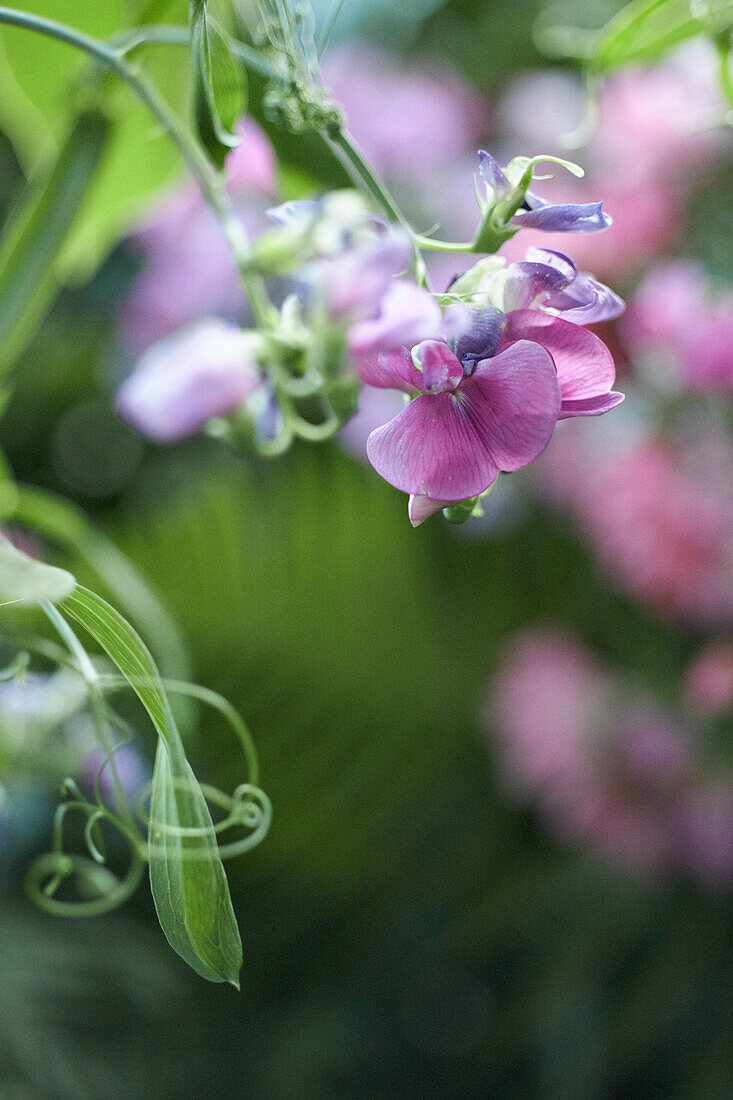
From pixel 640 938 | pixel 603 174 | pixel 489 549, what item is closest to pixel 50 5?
pixel 603 174

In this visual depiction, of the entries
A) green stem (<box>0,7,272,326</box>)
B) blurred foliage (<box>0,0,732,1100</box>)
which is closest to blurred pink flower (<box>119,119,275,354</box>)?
blurred foliage (<box>0,0,732,1100</box>)

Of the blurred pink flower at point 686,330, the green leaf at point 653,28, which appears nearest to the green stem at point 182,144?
the green leaf at point 653,28

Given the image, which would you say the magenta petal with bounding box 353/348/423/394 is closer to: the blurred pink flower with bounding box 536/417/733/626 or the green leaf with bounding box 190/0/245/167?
the green leaf with bounding box 190/0/245/167

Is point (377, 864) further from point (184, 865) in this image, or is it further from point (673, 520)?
point (184, 865)

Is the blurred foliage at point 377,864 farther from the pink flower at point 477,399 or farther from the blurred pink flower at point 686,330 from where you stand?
the pink flower at point 477,399

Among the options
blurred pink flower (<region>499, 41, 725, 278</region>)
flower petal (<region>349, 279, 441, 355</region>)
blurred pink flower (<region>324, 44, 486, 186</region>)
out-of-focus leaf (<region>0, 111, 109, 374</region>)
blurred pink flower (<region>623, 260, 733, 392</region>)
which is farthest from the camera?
blurred pink flower (<region>324, 44, 486, 186</region>)

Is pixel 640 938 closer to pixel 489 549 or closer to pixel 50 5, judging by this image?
pixel 489 549
